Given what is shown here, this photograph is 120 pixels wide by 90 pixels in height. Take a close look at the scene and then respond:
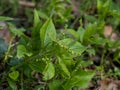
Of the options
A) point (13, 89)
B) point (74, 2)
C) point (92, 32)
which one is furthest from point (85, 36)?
point (74, 2)

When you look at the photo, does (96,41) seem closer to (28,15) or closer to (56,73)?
(56,73)

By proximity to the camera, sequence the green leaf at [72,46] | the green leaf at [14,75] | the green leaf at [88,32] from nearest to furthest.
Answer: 1. the green leaf at [72,46]
2. the green leaf at [14,75]
3. the green leaf at [88,32]

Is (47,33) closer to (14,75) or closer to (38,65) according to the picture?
(38,65)

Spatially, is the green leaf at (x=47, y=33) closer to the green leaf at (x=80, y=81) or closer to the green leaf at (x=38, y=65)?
the green leaf at (x=38, y=65)

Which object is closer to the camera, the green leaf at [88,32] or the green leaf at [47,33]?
the green leaf at [47,33]

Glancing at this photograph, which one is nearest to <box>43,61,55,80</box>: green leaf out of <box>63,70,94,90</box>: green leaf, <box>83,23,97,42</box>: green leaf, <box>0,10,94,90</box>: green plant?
<box>0,10,94,90</box>: green plant

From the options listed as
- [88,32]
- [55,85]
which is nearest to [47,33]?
[55,85]

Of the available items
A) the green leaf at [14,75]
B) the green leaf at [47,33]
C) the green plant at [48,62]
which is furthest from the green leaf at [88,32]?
the green leaf at [14,75]

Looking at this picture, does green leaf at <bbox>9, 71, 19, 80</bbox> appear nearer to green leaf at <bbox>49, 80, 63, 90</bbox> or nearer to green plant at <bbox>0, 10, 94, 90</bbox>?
green plant at <bbox>0, 10, 94, 90</bbox>
